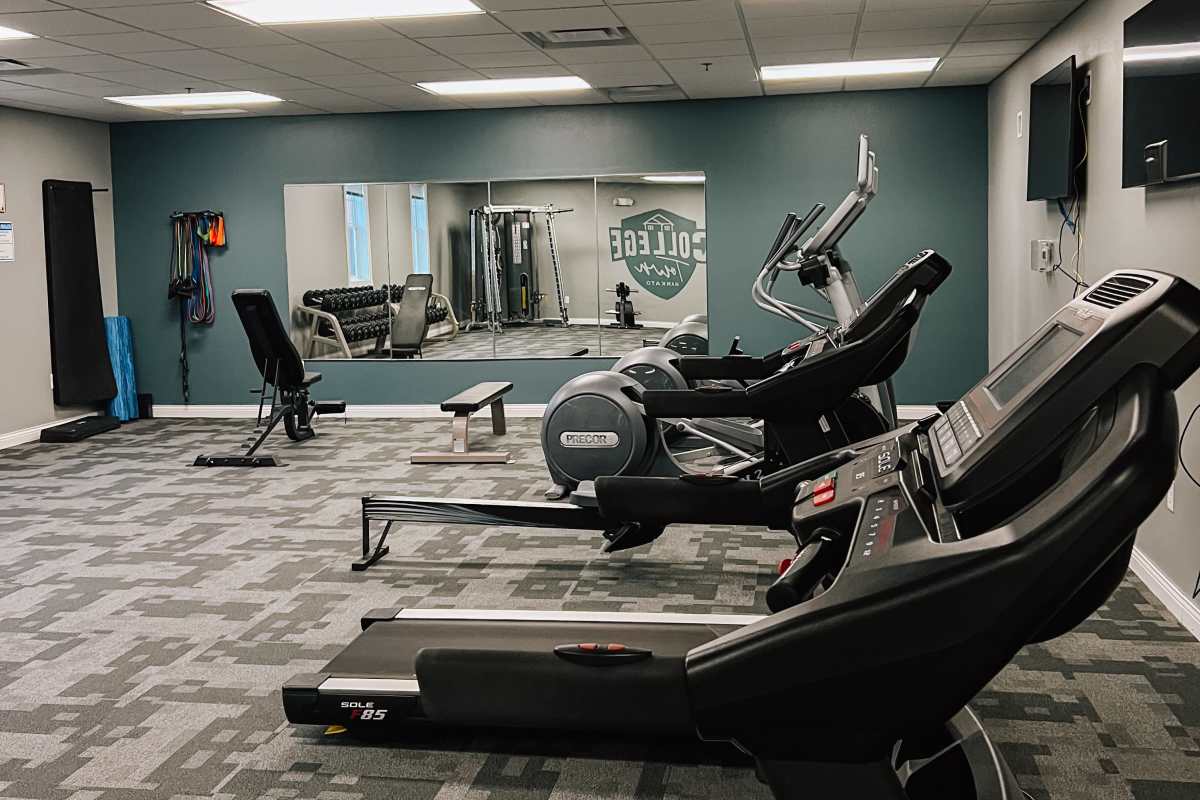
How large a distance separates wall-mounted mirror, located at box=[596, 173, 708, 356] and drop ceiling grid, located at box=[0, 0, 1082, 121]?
2.74 ft

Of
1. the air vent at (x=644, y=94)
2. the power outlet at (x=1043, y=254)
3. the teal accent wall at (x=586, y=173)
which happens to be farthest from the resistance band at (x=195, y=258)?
the power outlet at (x=1043, y=254)

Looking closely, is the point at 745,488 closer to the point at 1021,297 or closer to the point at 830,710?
the point at 830,710

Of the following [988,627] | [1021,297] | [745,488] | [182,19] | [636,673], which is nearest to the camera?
[988,627]

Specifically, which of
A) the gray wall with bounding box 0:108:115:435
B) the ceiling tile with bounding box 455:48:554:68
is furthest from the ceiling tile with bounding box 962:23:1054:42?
the gray wall with bounding box 0:108:115:435

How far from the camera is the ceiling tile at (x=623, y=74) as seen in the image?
22.1ft

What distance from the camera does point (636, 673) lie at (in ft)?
3.75

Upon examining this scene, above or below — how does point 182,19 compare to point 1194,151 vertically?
above

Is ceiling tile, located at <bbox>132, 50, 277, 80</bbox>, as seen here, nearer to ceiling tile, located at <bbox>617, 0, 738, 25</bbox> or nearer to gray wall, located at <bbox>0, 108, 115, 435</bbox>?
gray wall, located at <bbox>0, 108, 115, 435</bbox>

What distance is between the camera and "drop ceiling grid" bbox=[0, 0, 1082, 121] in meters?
5.20

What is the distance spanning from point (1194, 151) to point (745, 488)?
190cm

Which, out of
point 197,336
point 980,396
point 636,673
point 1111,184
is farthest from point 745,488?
point 197,336

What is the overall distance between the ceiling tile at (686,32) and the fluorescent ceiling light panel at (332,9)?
3.18ft

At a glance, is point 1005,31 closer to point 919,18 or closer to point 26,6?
point 919,18

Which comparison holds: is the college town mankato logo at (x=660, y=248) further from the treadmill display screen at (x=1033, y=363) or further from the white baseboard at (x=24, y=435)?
the treadmill display screen at (x=1033, y=363)
